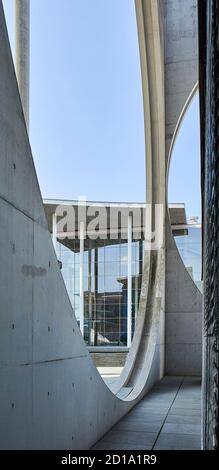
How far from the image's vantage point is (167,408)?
618cm

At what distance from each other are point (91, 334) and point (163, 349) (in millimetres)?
17268

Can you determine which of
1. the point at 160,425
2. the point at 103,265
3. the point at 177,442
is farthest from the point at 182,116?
the point at 103,265

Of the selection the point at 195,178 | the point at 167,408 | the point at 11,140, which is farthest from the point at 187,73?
the point at 11,140

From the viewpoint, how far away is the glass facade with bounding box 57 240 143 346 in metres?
26.7

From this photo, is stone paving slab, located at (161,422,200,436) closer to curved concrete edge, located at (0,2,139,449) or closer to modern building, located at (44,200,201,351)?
curved concrete edge, located at (0,2,139,449)

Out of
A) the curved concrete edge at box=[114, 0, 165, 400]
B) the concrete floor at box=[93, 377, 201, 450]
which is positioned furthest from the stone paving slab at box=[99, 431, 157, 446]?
the curved concrete edge at box=[114, 0, 165, 400]

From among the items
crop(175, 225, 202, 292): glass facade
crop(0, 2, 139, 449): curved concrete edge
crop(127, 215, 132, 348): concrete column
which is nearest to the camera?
crop(0, 2, 139, 449): curved concrete edge

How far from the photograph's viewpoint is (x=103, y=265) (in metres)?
28.8

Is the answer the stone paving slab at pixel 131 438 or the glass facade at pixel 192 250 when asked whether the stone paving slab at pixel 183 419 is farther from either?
the glass facade at pixel 192 250

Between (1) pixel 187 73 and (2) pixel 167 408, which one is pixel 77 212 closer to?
(1) pixel 187 73

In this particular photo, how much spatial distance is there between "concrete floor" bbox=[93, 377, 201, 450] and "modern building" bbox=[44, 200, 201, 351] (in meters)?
17.6

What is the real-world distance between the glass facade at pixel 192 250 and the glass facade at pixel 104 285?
385 inches

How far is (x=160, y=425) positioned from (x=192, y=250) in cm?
1070

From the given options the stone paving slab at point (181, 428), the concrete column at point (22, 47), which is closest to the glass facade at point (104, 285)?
the concrete column at point (22, 47)
